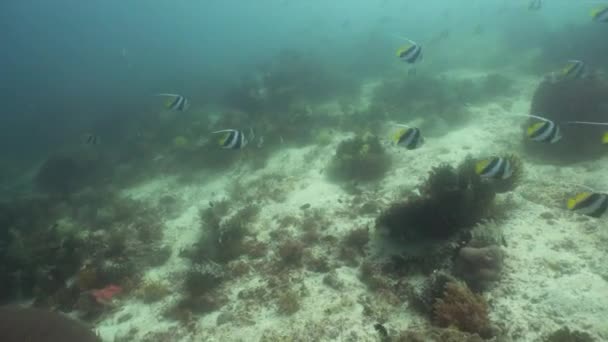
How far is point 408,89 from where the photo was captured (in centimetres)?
1894

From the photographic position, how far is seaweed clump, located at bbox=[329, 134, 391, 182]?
10227 mm

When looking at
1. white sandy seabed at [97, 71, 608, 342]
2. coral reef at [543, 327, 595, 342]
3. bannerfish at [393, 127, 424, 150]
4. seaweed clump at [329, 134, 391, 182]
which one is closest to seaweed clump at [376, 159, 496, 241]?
white sandy seabed at [97, 71, 608, 342]

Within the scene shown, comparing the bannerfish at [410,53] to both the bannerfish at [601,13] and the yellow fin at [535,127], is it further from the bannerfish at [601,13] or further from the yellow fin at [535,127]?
the bannerfish at [601,13]

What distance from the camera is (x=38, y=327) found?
514 centimetres

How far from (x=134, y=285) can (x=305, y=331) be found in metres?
4.62

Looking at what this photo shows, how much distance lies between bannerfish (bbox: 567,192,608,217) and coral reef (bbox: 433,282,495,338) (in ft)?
6.29

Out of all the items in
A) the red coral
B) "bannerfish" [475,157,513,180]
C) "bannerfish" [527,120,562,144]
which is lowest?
the red coral

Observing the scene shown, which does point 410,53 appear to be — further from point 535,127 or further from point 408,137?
point 535,127

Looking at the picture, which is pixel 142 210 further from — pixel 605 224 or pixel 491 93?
pixel 491 93

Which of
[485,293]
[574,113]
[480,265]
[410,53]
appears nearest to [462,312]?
[485,293]

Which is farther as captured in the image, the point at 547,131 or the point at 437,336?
the point at 547,131

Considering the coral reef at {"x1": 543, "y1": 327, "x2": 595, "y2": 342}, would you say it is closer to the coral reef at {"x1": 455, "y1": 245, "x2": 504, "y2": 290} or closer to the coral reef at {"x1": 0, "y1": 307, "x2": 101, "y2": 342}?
the coral reef at {"x1": 455, "y1": 245, "x2": 504, "y2": 290}

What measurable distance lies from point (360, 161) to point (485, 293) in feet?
18.8

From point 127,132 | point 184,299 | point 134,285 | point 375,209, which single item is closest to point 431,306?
point 375,209
